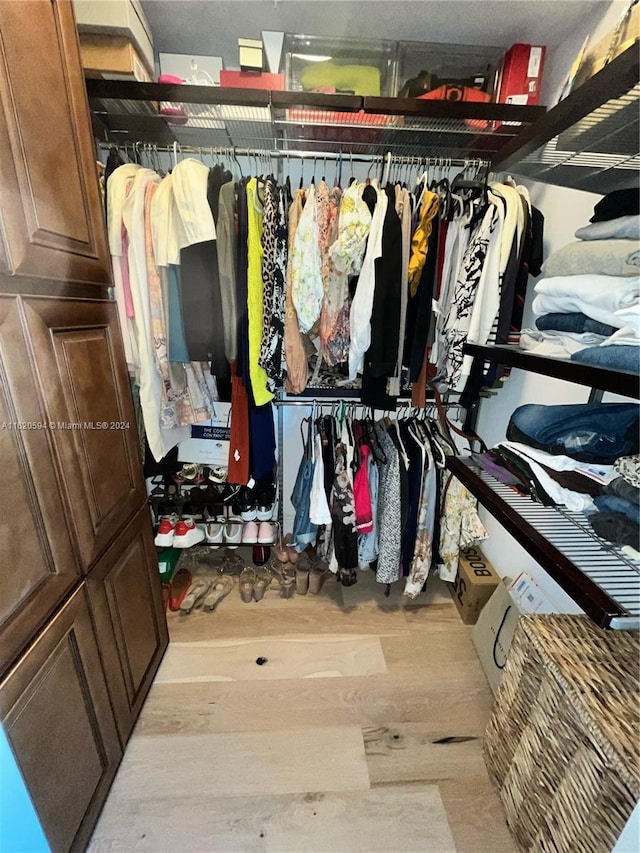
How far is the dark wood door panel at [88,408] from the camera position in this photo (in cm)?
90

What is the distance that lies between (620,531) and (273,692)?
1.35m

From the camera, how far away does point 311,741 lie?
1.32 m

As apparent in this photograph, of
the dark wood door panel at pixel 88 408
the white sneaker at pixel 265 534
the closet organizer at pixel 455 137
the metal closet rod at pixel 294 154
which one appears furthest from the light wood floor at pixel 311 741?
the metal closet rod at pixel 294 154

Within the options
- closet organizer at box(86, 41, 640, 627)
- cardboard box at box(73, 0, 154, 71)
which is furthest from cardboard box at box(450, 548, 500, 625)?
cardboard box at box(73, 0, 154, 71)

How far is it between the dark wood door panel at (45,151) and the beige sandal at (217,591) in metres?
1.50

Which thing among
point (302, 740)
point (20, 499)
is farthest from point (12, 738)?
point (302, 740)

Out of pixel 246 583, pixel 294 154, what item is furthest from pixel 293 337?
pixel 246 583

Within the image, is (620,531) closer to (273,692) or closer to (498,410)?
(498,410)

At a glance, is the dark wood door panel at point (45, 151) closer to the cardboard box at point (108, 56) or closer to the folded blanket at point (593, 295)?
the cardboard box at point (108, 56)

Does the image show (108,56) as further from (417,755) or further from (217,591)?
(417,755)

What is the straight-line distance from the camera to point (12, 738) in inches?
30.3

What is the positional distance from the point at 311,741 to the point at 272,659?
35 centimetres

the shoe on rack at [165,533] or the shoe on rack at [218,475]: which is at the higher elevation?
the shoe on rack at [218,475]

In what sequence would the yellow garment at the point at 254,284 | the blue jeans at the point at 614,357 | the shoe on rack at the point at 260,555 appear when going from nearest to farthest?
1. the blue jeans at the point at 614,357
2. the yellow garment at the point at 254,284
3. the shoe on rack at the point at 260,555
